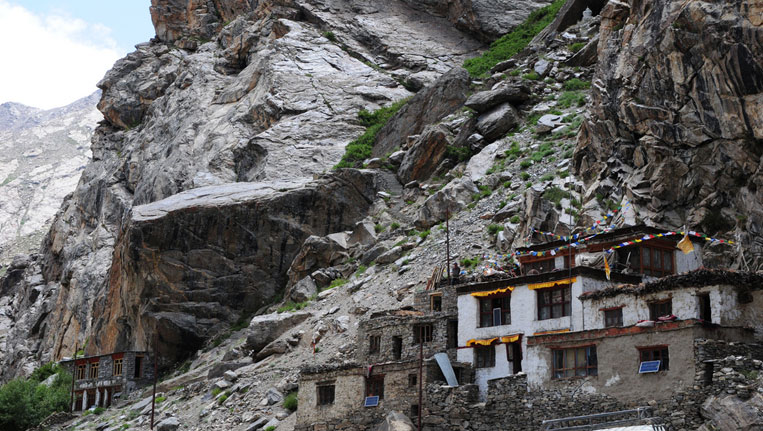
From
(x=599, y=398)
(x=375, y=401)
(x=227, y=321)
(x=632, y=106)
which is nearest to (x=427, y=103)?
(x=227, y=321)

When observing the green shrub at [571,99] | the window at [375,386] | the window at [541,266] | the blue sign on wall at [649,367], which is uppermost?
the green shrub at [571,99]

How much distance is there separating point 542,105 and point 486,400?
44829 mm

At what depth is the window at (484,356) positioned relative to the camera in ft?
132

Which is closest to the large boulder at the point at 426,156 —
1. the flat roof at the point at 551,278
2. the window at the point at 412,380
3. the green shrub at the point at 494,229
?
the green shrub at the point at 494,229

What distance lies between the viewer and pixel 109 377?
231 feet

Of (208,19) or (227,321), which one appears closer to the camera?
(227,321)

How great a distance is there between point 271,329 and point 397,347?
1807 cm

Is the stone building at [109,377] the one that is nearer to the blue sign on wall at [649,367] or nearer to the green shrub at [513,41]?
the green shrub at [513,41]

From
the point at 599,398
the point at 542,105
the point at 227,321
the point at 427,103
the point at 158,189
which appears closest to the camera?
the point at 599,398

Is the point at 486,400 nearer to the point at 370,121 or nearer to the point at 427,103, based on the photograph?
the point at 427,103

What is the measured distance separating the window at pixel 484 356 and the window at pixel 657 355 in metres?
8.75

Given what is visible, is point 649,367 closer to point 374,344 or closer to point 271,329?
point 374,344

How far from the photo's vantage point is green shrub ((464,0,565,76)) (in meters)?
94.2

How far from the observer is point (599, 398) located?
108 ft
